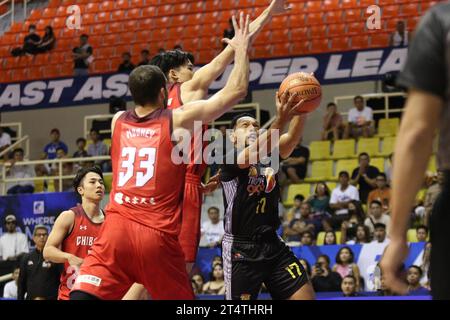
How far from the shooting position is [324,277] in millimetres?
12938

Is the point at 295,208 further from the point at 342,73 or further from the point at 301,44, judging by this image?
the point at 301,44

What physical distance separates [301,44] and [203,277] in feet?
22.0

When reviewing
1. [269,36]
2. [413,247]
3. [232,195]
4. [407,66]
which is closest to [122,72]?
[269,36]

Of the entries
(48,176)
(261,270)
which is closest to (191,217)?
(261,270)

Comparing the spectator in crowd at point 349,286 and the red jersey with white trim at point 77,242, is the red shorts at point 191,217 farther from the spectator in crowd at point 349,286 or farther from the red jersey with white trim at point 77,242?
the spectator in crowd at point 349,286

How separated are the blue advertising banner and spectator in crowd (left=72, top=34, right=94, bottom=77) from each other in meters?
0.45

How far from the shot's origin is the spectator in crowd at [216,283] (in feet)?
44.1

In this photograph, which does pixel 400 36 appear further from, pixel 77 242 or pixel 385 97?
pixel 77 242

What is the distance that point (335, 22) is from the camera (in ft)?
62.9

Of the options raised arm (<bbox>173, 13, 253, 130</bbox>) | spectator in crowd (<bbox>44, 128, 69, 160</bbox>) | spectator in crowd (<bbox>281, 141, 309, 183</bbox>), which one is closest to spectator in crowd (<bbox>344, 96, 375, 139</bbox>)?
spectator in crowd (<bbox>281, 141, 309, 183</bbox>)

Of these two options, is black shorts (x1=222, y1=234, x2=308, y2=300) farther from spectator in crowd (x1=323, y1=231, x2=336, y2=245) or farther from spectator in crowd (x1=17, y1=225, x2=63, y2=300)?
spectator in crowd (x1=323, y1=231, x2=336, y2=245)

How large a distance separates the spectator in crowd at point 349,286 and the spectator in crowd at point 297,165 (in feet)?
14.0

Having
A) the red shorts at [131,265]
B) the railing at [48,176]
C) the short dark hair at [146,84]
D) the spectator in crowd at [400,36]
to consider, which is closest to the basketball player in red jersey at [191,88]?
the short dark hair at [146,84]

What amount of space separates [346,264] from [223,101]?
26.0ft
